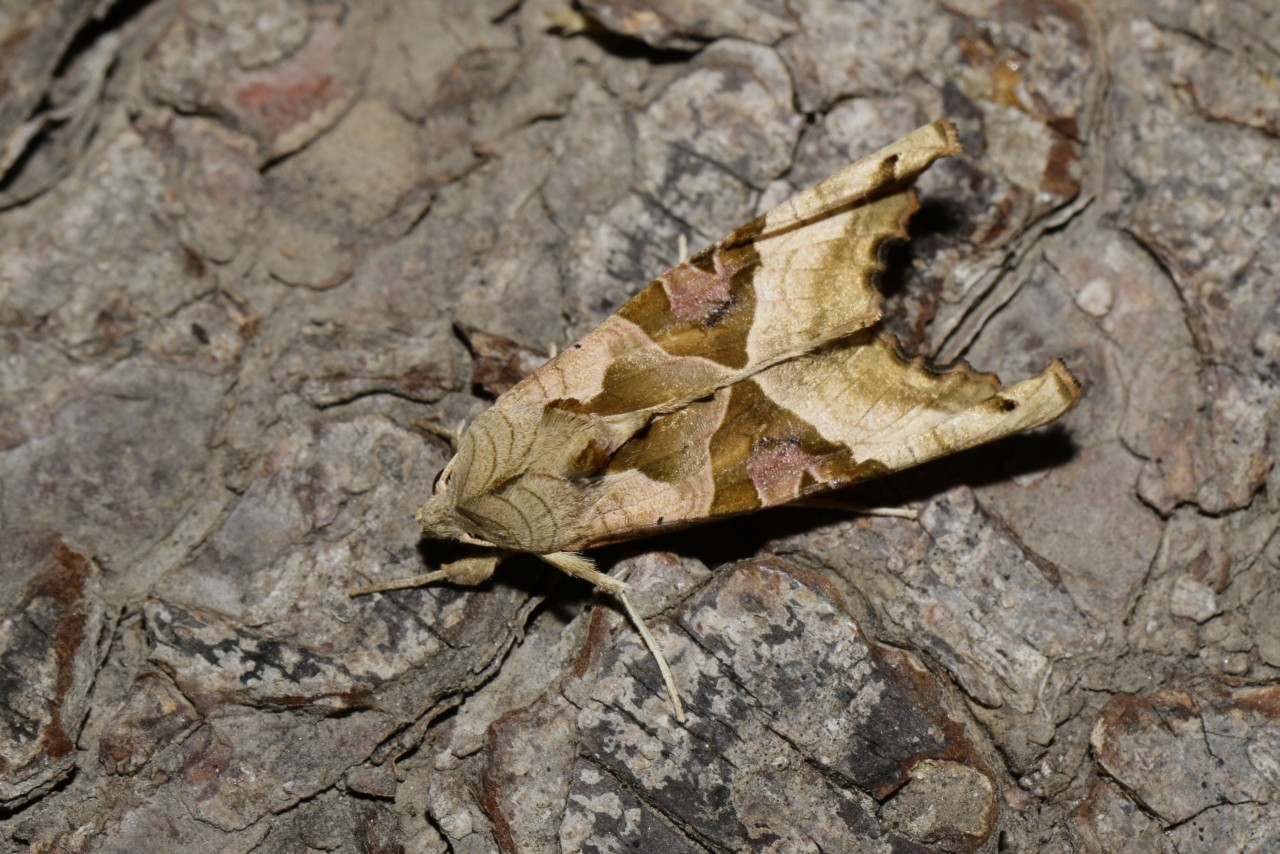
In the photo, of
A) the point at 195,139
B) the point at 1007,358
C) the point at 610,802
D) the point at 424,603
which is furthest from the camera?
the point at 195,139

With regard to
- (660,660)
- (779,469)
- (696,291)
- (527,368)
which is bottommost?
(660,660)

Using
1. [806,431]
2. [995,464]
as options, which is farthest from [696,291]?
[995,464]

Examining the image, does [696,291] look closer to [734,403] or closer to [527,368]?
[734,403]

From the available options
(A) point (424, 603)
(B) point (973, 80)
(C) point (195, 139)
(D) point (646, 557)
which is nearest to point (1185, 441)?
(B) point (973, 80)

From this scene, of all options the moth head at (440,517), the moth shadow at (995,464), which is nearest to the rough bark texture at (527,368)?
the moth shadow at (995,464)

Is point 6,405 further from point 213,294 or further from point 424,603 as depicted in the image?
point 424,603

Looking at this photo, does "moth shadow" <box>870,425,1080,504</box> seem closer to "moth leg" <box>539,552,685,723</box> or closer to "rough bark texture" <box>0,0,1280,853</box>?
"rough bark texture" <box>0,0,1280,853</box>
